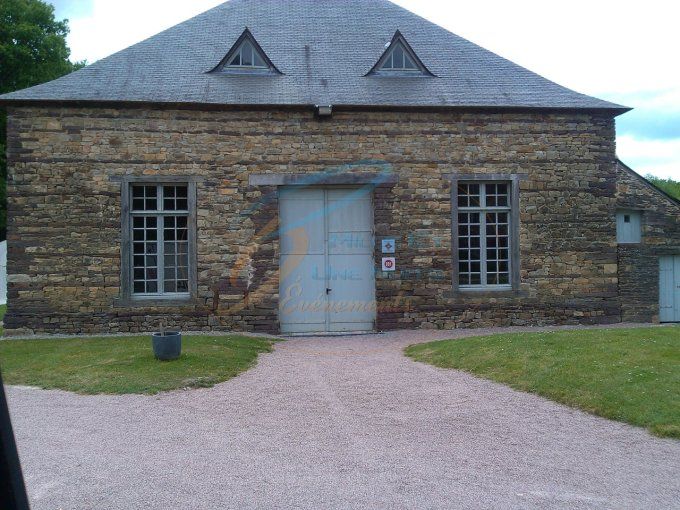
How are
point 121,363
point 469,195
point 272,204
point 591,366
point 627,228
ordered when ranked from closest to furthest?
point 591,366 < point 121,363 < point 272,204 < point 469,195 < point 627,228

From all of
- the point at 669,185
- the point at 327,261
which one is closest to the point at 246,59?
the point at 327,261

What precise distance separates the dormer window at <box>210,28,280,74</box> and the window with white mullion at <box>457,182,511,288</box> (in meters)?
5.04

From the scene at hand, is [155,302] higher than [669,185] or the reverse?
the reverse

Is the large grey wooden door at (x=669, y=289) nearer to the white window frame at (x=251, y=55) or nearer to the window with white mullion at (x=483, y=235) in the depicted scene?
the window with white mullion at (x=483, y=235)

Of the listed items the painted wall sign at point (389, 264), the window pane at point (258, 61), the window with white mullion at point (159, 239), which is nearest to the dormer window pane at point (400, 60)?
the window pane at point (258, 61)

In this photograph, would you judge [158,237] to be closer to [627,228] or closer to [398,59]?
[398,59]

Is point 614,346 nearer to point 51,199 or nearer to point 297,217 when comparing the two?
point 297,217

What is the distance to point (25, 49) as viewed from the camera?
28.5 metres

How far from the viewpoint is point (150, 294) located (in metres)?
12.6

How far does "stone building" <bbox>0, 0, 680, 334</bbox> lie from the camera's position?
12.2 m

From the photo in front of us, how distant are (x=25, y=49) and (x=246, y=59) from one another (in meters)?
19.8

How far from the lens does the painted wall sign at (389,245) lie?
12.7m

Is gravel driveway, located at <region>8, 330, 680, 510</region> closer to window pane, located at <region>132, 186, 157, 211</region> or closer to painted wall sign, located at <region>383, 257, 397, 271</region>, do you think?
painted wall sign, located at <region>383, 257, 397, 271</region>

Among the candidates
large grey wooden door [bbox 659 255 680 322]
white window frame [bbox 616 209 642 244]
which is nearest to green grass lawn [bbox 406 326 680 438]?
white window frame [bbox 616 209 642 244]
